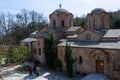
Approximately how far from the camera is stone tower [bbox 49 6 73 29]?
3538 cm

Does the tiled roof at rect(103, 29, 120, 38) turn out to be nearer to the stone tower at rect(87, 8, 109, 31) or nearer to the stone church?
the stone church

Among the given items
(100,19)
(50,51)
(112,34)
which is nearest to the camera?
(112,34)

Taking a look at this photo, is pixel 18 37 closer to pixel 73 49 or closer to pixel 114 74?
pixel 73 49

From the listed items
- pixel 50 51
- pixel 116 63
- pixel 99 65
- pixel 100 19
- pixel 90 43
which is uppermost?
pixel 100 19

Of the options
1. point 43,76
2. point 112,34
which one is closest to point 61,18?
point 112,34

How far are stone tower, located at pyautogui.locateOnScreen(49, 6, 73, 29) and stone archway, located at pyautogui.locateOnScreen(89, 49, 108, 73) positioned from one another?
1291 centimetres

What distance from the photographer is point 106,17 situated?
3028 cm

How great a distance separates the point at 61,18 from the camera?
3562 cm

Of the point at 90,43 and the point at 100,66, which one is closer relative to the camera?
the point at 100,66

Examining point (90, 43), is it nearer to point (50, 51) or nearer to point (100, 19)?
point (100, 19)

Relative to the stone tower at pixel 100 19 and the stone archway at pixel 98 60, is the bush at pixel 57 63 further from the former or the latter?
the stone tower at pixel 100 19

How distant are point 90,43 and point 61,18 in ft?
35.6

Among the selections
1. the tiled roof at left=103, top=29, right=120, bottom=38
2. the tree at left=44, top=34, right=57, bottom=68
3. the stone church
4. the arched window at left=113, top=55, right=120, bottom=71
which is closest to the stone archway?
the stone church

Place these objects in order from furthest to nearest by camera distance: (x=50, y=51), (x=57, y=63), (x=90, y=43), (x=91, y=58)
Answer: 1. (x=50, y=51)
2. (x=57, y=63)
3. (x=90, y=43)
4. (x=91, y=58)
